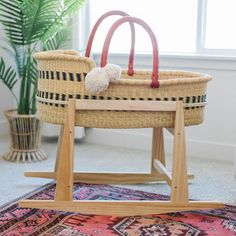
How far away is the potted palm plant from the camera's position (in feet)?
8.14

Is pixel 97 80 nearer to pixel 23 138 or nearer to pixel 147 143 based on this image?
pixel 23 138

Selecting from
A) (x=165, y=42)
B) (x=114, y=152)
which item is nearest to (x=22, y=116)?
(x=114, y=152)

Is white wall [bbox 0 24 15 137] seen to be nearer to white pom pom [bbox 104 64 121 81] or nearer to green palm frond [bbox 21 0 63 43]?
green palm frond [bbox 21 0 63 43]

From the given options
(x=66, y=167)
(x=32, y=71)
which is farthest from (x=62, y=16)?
(x=66, y=167)

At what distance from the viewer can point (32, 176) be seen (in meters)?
2.22

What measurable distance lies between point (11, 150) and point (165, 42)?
128 cm

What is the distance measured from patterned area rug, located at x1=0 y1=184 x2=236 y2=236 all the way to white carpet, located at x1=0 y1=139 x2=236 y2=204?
21 centimetres

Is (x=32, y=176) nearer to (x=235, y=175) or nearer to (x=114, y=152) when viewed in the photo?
(x=114, y=152)

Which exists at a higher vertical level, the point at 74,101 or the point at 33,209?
the point at 74,101

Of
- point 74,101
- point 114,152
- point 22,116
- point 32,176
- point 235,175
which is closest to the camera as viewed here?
point 74,101

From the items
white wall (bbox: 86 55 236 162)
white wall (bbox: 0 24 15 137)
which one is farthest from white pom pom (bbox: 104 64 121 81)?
white wall (bbox: 0 24 15 137)

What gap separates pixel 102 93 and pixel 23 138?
1.03 metres

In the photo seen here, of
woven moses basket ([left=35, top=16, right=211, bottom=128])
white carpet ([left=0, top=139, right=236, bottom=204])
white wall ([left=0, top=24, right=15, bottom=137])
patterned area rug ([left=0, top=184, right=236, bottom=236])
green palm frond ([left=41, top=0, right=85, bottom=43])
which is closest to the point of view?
patterned area rug ([left=0, top=184, right=236, bottom=236])

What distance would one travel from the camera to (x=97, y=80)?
5.45 feet
